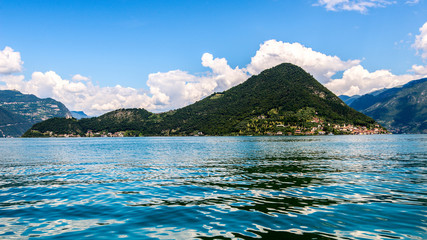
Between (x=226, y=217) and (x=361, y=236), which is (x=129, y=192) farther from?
(x=361, y=236)

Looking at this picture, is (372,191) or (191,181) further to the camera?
(191,181)

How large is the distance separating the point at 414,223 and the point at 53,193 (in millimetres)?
27961

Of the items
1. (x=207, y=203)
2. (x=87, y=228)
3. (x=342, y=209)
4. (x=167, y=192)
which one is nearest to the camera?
(x=87, y=228)

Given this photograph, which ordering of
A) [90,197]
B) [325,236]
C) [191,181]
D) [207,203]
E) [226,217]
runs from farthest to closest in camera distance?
[191,181] → [90,197] → [207,203] → [226,217] → [325,236]

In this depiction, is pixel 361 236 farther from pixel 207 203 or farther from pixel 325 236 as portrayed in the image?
pixel 207 203

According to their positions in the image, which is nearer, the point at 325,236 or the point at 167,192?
the point at 325,236

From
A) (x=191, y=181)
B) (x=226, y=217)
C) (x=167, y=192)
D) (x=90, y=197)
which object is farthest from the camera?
(x=191, y=181)

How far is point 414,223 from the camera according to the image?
46.2 ft

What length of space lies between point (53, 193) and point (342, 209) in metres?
24.6

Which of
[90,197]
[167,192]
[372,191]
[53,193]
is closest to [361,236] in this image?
[372,191]

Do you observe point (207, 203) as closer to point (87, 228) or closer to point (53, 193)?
point (87, 228)

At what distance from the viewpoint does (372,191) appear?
22766 millimetres

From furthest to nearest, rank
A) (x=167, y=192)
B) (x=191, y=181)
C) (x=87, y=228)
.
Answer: (x=191, y=181) < (x=167, y=192) < (x=87, y=228)

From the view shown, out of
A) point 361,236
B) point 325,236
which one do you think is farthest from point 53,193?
point 361,236
